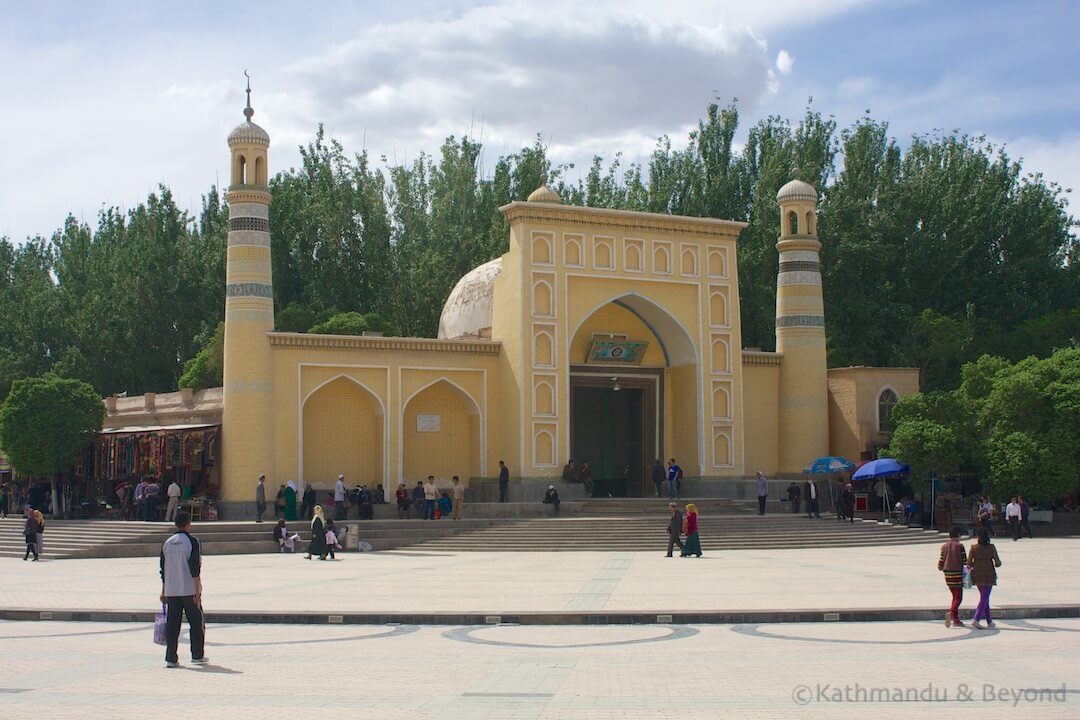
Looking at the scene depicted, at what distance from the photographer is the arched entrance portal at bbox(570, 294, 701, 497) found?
30141 millimetres

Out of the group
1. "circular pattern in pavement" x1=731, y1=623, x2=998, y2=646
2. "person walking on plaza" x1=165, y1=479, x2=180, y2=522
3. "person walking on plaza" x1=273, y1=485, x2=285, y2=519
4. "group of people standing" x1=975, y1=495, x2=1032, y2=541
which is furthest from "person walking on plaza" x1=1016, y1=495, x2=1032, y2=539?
"person walking on plaza" x1=165, y1=479, x2=180, y2=522

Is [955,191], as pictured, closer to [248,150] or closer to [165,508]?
[248,150]

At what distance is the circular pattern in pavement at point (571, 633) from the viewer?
1068cm

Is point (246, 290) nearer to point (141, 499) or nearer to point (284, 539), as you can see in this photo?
point (141, 499)

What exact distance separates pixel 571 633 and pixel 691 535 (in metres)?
9.79

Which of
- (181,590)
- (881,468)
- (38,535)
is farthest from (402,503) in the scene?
(181,590)

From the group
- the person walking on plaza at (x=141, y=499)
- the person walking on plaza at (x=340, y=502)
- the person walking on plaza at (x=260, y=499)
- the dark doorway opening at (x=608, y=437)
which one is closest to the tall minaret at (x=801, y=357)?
the dark doorway opening at (x=608, y=437)

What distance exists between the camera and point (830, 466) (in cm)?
Answer: 2845

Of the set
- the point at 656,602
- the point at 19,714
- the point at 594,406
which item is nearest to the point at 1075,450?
the point at 594,406

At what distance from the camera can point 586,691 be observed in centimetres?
816

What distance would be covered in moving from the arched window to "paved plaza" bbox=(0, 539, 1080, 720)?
13294 mm

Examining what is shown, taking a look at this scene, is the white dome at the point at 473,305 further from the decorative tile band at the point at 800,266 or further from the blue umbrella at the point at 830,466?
the blue umbrella at the point at 830,466

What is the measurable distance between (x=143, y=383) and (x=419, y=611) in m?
31.5

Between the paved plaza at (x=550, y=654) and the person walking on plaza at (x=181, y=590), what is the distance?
0.70 ft
